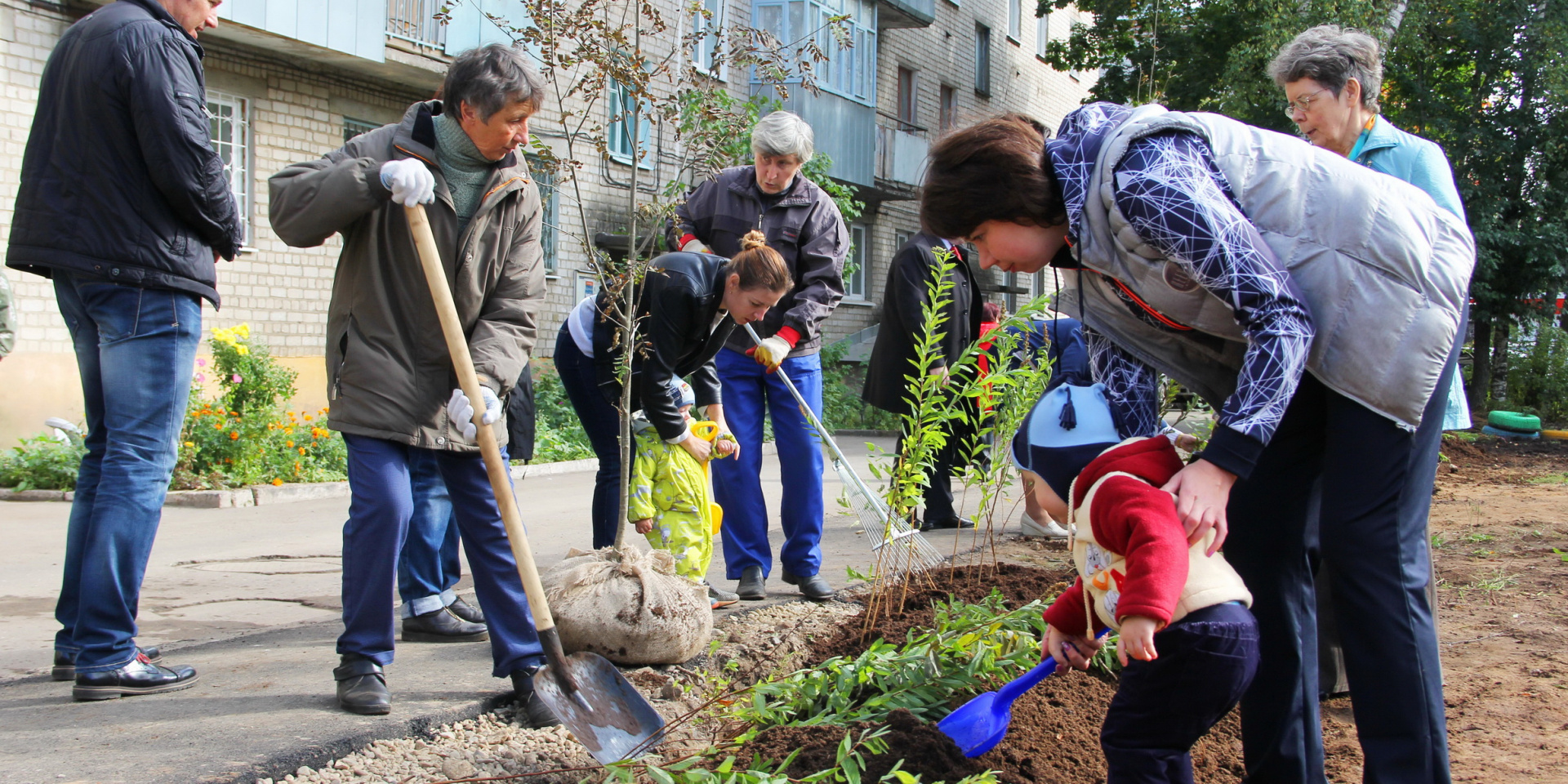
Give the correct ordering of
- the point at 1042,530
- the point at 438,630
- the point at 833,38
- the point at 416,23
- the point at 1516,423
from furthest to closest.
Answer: the point at 833,38 → the point at 416,23 → the point at 1516,423 → the point at 1042,530 → the point at 438,630

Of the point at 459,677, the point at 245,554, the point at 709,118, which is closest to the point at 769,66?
the point at 709,118

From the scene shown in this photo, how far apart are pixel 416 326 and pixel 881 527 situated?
2147mm

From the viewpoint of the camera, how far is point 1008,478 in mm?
4434

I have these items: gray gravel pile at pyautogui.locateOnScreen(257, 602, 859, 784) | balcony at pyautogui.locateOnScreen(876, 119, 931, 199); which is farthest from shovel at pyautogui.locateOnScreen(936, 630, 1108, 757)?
balcony at pyautogui.locateOnScreen(876, 119, 931, 199)

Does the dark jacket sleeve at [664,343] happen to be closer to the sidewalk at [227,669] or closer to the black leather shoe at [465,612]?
the sidewalk at [227,669]

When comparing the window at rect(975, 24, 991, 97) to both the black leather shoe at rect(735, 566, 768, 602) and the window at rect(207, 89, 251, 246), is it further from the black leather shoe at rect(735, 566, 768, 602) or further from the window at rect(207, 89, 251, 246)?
the black leather shoe at rect(735, 566, 768, 602)

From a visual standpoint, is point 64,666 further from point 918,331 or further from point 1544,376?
point 1544,376

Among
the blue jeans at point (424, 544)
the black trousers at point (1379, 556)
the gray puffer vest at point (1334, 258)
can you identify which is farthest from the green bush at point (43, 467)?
the black trousers at point (1379, 556)

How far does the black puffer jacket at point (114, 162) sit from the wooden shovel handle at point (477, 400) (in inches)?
30.0

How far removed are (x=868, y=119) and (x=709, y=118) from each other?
16956 millimetres

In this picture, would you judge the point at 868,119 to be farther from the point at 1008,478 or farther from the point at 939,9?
the point at 1008,478

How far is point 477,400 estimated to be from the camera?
2.71 meters

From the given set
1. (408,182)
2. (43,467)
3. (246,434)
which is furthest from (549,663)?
(43,467)

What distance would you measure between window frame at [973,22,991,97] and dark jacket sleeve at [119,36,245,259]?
2507cm
